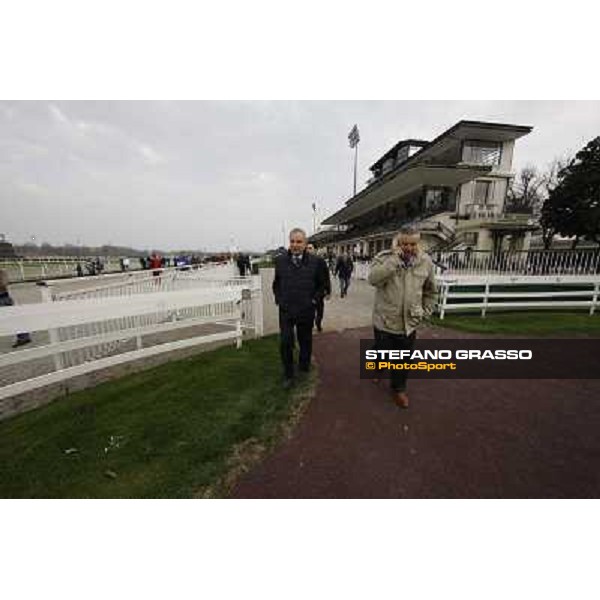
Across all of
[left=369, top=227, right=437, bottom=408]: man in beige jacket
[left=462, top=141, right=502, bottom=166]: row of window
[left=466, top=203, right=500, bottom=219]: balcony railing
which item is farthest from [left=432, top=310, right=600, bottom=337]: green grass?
[left=462, top=141, right=502, bottom=166]: row of window

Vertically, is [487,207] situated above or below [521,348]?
above

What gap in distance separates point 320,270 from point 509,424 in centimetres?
269

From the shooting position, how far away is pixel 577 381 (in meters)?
3.96

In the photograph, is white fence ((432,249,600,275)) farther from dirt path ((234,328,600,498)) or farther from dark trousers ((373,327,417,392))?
dark trousers ((373,327,417,392))

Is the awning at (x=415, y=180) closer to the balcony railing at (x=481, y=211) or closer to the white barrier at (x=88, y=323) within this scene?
the balcony railing at (x=481, y=211)

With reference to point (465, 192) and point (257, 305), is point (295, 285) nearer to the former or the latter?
point (257, 305)

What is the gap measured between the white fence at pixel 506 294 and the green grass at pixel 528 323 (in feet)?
0.71

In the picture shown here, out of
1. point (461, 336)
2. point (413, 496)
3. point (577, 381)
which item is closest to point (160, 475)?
point (413, 496)

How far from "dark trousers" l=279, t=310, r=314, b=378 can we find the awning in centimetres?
1986

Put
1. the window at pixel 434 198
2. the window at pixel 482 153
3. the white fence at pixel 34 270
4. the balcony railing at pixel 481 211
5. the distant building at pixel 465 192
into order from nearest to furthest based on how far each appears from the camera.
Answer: the white fence at pixel 34 270, the distant building at pixel 465 192, the balcony railing at pixel 481 211, the window at pixel 434 198, the window at pixel 482 153

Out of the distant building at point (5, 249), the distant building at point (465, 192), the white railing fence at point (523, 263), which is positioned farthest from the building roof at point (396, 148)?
the distant building at point (5, 249)

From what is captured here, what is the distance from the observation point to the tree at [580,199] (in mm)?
21438

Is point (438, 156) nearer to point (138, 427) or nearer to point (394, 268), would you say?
point (394, 268)

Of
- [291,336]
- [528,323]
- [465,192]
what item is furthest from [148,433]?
[465,192]
